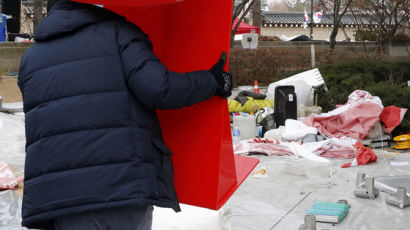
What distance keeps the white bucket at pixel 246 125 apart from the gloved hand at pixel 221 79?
586cm

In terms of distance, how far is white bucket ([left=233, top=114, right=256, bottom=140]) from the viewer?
834 centimetres

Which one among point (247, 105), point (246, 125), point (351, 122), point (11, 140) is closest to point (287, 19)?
point (247, 105)

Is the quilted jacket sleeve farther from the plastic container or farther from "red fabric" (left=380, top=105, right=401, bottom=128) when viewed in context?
"red fabric" (left=380, top=105, right=401, bottom=128)

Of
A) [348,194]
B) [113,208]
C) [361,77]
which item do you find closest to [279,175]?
[348,194]

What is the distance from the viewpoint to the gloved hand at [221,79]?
245cm

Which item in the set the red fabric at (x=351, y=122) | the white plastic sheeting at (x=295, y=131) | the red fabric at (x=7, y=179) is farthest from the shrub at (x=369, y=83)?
the red fabric at (x=7, y=179)

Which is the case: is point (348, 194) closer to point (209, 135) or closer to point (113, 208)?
point (209, 135)

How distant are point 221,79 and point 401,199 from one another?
3082mm

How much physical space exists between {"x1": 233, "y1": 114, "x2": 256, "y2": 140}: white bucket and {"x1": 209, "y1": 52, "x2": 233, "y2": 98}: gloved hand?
5.86m

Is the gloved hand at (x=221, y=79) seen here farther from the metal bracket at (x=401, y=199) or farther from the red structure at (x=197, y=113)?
the metal bracket at (x=401, y=199)

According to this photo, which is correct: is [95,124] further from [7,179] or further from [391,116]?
[391,116]

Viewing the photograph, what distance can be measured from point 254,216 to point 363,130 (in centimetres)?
343

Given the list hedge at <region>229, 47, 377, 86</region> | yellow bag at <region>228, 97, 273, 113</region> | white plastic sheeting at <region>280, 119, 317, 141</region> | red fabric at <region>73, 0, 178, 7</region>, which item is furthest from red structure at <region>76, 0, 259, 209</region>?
hedge at <region>229, 47, 377, 86</region>

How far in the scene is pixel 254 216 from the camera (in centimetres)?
491
